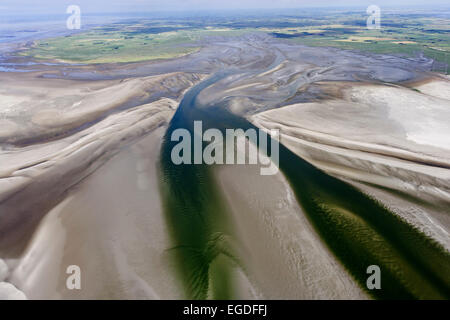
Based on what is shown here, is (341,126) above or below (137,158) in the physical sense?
above

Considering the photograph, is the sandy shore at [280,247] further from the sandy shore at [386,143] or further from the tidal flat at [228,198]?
the sandy shore at [386,143]

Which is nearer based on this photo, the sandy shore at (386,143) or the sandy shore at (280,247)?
the sandy shore at (280,247)

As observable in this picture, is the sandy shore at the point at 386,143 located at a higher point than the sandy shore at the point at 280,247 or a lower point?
higher

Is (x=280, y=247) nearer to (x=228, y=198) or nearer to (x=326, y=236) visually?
(x=326, y=236)

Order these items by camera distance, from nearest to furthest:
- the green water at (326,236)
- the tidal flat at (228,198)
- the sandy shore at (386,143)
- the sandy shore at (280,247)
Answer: the sandy shore at (280,247) < the green water at (326,236) < the tidal flat at (228,198) < the sandy shore at (386,143)

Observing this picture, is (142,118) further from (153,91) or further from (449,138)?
(449,138)

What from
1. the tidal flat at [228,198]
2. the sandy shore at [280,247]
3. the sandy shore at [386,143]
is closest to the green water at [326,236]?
the tidal flat at [228,198]

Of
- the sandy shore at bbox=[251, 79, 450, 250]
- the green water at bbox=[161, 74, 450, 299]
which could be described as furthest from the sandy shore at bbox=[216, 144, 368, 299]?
the sandy shore at bbox=[251, 79, 450, 250]
